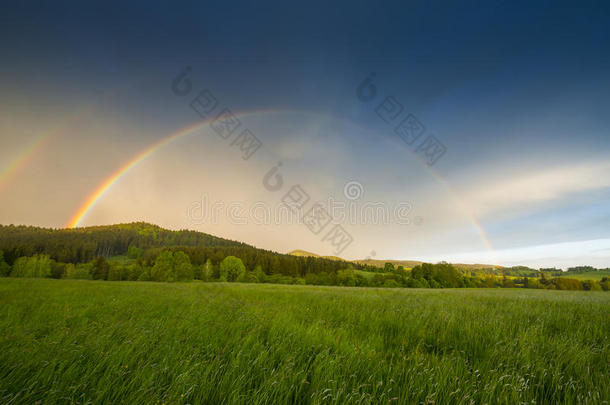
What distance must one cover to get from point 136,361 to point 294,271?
325 feet

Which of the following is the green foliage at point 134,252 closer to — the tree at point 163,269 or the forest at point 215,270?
the forest at point 215,270

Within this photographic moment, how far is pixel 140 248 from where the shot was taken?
5428 inches

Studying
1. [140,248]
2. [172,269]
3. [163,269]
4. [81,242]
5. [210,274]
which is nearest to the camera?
[163,269]

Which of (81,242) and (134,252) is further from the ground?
(81,242)

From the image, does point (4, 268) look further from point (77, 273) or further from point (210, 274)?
point (210, 274)

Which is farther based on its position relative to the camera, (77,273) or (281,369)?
(77,273)

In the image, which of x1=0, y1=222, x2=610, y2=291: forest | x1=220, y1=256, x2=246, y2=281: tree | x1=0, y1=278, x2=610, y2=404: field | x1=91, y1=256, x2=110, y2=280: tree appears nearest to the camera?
x1=0, y1=278, x2=610, y2=404: field

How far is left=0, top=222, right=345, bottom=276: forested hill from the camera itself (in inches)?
3866

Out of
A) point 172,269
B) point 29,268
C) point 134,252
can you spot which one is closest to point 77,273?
point 29,268

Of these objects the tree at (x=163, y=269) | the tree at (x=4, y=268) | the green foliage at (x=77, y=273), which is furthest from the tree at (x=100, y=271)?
the tree at (x=163, y=269)

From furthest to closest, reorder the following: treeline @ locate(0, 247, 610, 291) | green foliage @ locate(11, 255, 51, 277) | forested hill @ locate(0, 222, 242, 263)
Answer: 1. forested hill @ locate(0, 222, 242, 263)
2. green foliage @ locate(11, 255, 51, 277)
3. treeline @ locate(0, 247, 610, 291)

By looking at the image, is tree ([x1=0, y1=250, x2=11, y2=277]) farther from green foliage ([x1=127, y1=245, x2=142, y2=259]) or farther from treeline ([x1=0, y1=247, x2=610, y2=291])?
green foliage ([x1=127, y1=245, x2=142, y2=259])

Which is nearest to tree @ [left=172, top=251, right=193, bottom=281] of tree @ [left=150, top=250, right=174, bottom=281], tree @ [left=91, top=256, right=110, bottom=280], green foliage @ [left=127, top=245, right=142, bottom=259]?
tree @ [left=150, top=250, right=174, bottom=281]

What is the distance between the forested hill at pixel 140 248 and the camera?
98.2 meters
